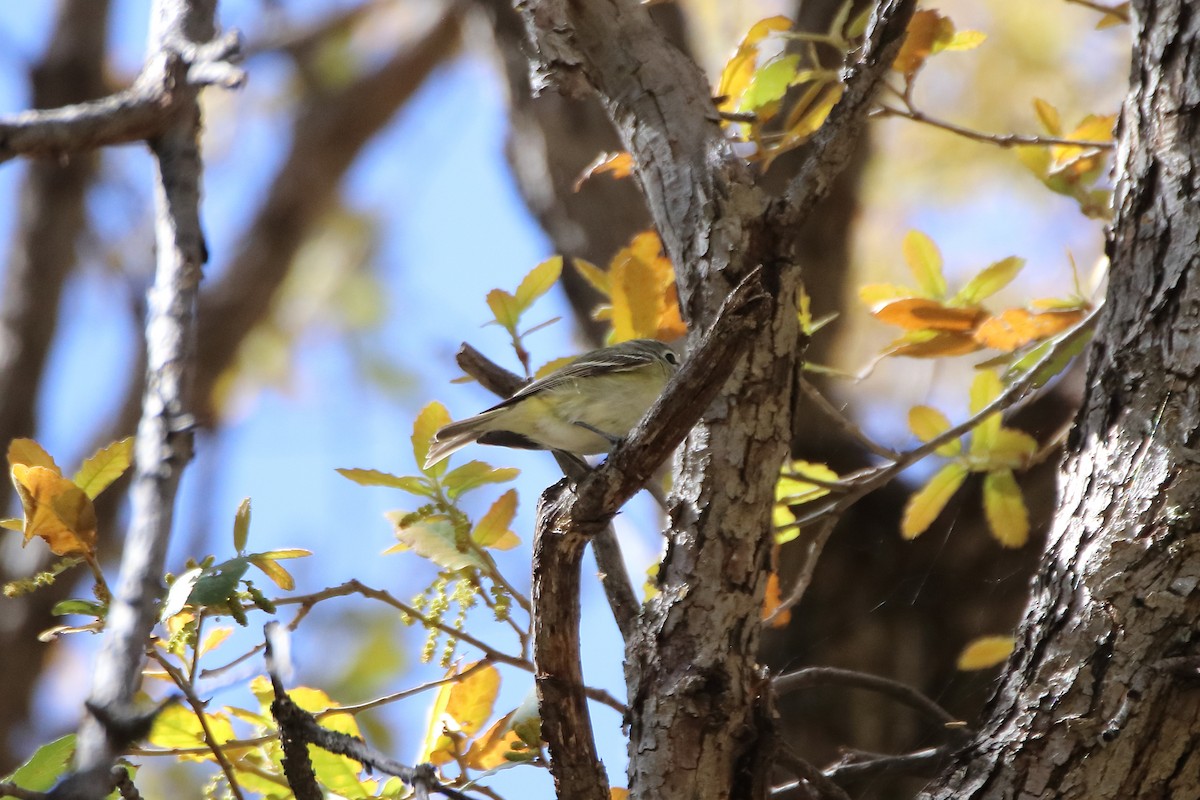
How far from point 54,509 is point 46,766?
390 millimetres

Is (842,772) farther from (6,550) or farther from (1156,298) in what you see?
(6,550)

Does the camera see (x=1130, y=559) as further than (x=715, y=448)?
No

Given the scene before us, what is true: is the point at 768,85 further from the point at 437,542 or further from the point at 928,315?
the point at 437,542

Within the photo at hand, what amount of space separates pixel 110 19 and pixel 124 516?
7.33 ft

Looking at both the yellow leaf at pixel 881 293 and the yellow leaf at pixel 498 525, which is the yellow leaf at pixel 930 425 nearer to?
the yellow leaf at pixel 881 293

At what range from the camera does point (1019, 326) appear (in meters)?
2.29

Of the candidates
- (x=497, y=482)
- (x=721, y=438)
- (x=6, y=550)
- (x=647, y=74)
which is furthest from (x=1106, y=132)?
(x=6, y=550)

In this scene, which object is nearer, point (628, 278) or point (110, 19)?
point (628, 278)

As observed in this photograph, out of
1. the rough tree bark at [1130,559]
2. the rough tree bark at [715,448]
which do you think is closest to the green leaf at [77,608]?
the rough tree bark at [715,448]

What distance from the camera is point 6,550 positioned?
14.9 ft

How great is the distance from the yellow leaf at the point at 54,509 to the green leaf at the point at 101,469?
0.06m

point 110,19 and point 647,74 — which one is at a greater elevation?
point 110,19

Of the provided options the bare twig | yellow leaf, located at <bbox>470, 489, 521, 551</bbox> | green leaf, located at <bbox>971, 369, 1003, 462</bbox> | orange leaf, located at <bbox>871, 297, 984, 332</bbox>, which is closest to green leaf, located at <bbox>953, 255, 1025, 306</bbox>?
orange leaf, located at <bbox>871, 297, 984, 332</bbox>

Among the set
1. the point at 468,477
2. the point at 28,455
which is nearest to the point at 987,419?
the point at 468,477
